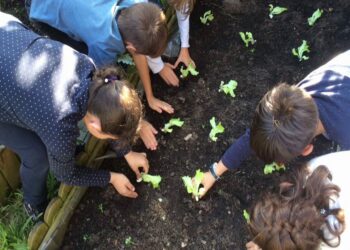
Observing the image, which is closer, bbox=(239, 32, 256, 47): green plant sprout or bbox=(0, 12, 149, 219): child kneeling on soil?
bbox=(0, 12, 149, 219): child kneeling on soil

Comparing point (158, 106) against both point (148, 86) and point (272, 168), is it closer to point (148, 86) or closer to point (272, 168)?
point (148, 86)

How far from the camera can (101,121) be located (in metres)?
1.98

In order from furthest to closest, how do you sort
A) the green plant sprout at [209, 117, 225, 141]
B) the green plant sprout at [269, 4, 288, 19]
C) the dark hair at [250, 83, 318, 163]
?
the green plant sprout at [269, 4, 288, 19] < the green plant sprout at [209, 117, 225, 141] < the dark hair at [250, 83, 318, 163]

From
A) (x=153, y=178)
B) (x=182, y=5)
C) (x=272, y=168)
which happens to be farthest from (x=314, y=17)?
(x=153, y=178)

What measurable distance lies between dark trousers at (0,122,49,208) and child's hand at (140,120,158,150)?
632 mm

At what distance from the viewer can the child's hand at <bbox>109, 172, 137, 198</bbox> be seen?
2.51 meters

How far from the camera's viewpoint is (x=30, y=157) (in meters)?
2.35

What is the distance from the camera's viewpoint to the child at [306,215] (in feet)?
5.44

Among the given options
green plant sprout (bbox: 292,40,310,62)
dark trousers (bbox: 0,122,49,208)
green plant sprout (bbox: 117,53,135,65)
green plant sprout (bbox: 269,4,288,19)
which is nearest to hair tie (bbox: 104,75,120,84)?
dark trousers (bbox: 0,122,49,208)

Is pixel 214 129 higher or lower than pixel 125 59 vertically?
lower

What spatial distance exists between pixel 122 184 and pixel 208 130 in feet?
2.31

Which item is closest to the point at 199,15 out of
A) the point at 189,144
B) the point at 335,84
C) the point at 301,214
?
the point at 189,144

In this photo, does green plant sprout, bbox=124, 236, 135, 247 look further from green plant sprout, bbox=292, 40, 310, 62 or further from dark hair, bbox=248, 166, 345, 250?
green plant sprout, bbox=292, 40, 310, 62

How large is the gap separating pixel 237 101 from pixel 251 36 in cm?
55
